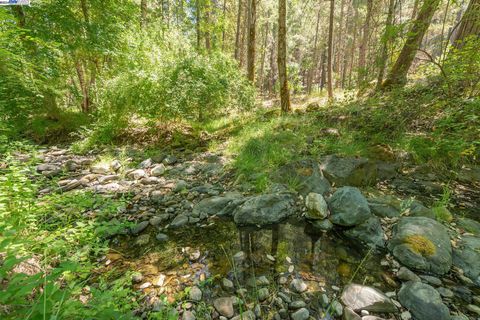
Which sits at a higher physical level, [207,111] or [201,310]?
[207,111]

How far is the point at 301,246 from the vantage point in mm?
2881

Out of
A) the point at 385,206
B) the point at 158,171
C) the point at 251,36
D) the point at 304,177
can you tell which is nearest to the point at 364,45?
the point at 251,36

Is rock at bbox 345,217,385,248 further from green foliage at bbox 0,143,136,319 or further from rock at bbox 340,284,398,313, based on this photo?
green foliage at bbox 0,143,136,319

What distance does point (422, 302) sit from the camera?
6.51ft

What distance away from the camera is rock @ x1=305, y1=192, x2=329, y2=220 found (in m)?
3.28

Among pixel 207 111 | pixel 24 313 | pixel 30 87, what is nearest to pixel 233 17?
pixel 207 111

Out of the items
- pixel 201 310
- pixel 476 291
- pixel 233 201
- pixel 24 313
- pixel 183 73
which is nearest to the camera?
pixel 24 313

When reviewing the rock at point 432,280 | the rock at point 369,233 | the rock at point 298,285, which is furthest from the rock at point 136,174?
the rock at point 432,280

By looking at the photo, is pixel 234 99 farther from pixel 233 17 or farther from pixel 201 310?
pixel 233 17

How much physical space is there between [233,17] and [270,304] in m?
19.1

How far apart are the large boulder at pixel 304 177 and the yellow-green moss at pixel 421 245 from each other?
4.70 feet

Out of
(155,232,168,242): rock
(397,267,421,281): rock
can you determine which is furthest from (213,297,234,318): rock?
(397,267,421,281): rock

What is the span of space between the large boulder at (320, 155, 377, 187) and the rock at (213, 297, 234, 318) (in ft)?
9.70

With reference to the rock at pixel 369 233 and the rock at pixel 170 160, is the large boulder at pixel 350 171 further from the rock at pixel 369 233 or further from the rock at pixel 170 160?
the rock at pixel 170 160
